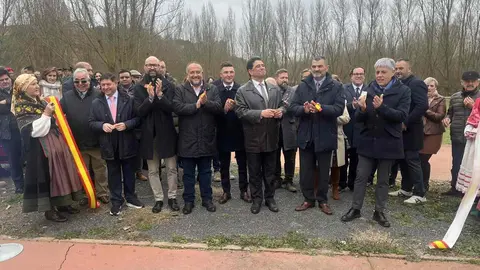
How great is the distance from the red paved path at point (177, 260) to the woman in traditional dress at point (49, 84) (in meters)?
2.92

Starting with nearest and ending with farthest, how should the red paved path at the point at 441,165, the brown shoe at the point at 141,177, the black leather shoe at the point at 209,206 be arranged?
the black leather shoe at the point at 209,206, the brown shoe at the point at 141,177, the red paved path at the point at 441,165

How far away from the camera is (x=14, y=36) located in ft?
51.9

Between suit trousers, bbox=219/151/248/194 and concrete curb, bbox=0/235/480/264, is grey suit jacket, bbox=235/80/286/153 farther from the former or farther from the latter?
concrete curb, bbox=0/235/480/264

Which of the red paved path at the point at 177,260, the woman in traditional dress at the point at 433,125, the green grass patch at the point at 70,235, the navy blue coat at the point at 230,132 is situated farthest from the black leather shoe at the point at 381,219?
the green grass patch at the point at 70,235

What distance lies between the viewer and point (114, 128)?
4746 millimetres

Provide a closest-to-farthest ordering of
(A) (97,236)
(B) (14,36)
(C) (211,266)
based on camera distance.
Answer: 1. (C) (211,266)
2. (A) (97,236)
3. (B) (14,36)

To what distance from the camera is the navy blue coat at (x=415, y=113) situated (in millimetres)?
5035

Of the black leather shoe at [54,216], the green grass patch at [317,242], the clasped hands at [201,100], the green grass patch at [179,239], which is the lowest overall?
the green grass patch at [317,242]

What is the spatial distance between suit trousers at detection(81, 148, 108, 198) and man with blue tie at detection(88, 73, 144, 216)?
38 centimetres

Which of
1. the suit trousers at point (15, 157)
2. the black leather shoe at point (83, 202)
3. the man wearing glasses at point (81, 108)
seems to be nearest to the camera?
the man wearing glasses at point (81, 108)

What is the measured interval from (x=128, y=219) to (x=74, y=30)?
10.6 meters

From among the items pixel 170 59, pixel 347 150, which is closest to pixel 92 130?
pixel 347 150

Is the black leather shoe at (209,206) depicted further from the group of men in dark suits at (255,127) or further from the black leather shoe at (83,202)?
the black leather shoe at (83,202)

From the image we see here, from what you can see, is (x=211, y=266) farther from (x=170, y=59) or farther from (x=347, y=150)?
(x=170, y=59)
